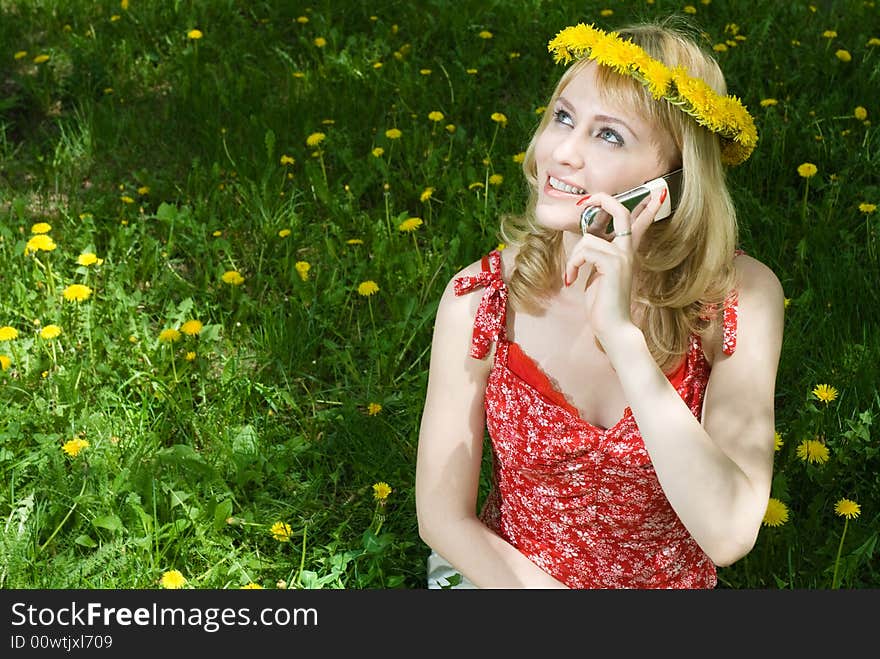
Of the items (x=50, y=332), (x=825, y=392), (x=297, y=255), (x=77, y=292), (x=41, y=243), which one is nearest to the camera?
(x=825, y=392)

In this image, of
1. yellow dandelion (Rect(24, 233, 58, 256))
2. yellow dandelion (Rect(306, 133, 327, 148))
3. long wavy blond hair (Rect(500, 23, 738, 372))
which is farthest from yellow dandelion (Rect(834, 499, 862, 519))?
yellow dandelion (Rect(24, 233, 58, 256))

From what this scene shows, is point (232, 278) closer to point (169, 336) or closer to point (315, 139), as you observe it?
point (169, 336)

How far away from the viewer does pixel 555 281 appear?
2.20m

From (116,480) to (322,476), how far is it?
0.48 metres

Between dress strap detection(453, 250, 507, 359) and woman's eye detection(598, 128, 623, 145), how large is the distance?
36 cm

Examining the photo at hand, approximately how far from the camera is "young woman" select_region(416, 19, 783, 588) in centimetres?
187

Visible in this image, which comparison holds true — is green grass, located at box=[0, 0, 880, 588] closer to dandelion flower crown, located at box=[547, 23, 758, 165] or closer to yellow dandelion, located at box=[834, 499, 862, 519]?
yellow dandelion, located at box=[834, 499, 862, 519]

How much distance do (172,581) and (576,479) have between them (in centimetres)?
82

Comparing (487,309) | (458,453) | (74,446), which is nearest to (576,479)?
(458,453)

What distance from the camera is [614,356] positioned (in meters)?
1.86

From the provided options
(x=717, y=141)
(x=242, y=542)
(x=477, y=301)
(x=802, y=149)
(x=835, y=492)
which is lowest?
(x=242, y=542)

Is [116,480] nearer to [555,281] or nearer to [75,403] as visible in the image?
[75,403]

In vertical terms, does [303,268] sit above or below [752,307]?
below

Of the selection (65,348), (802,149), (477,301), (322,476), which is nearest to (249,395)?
(322,476)
